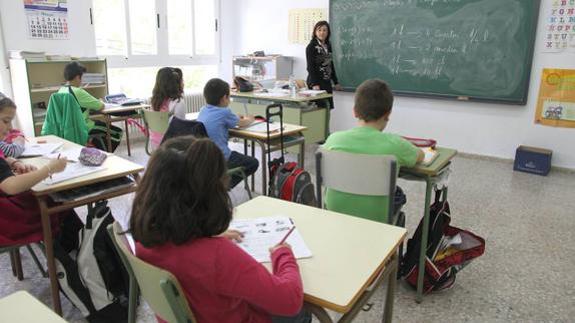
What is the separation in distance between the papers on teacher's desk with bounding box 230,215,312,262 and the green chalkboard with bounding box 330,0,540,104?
4228mm

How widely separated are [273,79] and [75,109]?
9.85 feet

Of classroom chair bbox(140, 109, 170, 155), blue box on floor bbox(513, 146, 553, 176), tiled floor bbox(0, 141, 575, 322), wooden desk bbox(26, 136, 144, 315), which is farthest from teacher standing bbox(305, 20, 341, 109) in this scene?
wooden desk bbox(26, 136, 144, 315)

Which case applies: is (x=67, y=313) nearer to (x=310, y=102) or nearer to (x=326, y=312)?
(x=326, y=312)

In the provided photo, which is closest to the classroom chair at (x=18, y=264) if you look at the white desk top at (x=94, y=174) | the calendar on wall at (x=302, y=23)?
the white desk top at (x=94, y=174)

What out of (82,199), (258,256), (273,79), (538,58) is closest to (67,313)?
(82,199)

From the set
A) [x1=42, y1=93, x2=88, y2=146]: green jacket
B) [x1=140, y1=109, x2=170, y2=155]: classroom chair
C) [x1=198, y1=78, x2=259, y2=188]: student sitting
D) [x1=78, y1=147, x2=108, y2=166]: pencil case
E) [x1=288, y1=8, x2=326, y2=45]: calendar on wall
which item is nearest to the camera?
[x1=78, y1=147, x2=108, y2=166]: pencil case

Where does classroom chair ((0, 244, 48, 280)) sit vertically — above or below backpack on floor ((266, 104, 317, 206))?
below

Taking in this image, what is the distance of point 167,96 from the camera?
359 cm

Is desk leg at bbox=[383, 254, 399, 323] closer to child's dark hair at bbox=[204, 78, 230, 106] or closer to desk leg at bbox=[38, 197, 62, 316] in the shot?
desk leg at bbox=[38, 197, 62, 316]

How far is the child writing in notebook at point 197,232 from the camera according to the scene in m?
0.96

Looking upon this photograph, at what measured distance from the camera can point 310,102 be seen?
505cm

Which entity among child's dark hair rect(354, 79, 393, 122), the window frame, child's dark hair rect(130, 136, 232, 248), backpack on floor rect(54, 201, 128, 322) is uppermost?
the window frame

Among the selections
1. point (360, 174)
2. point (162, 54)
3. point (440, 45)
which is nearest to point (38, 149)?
point (360, 174)

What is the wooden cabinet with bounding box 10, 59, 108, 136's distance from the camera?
Result: 451 centimetres
